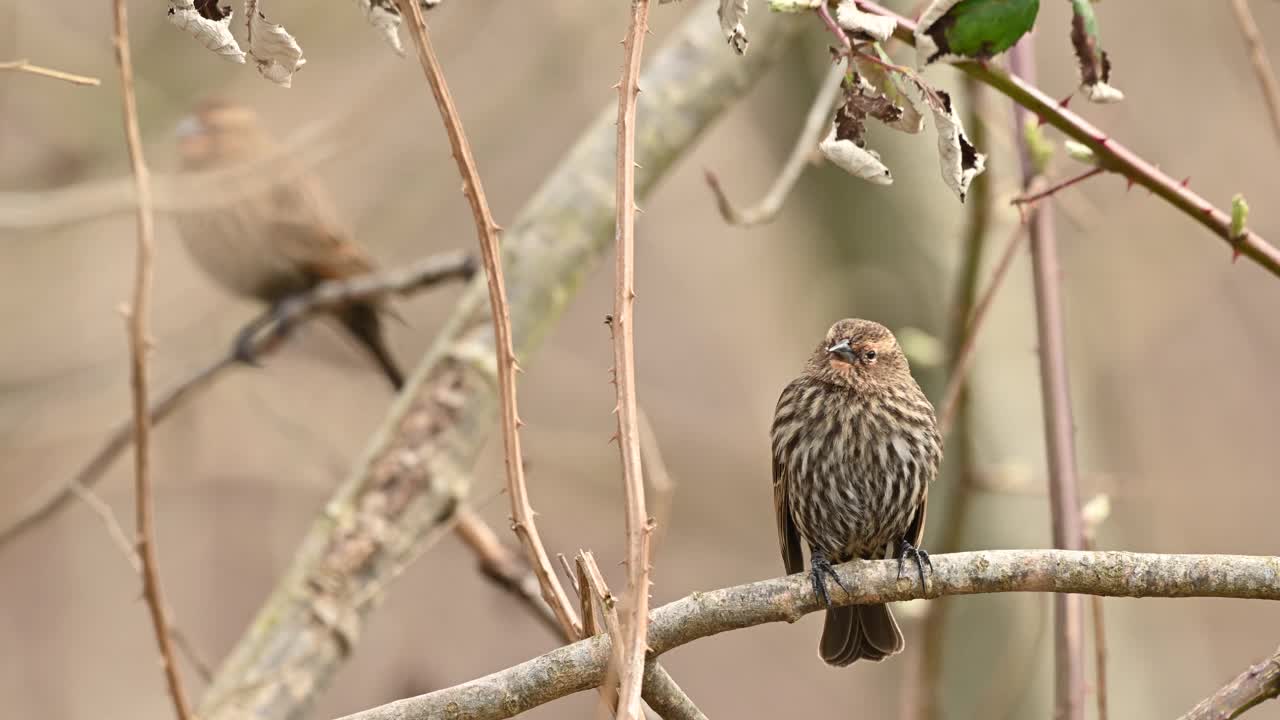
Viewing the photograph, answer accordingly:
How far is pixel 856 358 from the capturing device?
3.72 meters

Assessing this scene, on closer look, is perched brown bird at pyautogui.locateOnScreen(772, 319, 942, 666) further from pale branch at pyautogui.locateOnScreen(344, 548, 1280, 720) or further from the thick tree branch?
the thick tree branch

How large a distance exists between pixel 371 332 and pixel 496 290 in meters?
4.43

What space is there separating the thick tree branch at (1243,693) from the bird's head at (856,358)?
171 centimetres

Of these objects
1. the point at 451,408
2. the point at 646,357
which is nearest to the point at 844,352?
the point at 451,408

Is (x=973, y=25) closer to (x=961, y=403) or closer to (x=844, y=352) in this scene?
(x=844, y=352)

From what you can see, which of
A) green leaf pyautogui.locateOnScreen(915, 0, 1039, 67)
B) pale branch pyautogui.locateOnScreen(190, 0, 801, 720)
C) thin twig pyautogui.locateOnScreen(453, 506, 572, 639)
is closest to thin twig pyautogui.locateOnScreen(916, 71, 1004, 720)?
pale branch pyautogui.locateOnScreen(190, 0, 801, 720)

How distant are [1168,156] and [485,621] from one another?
16.5 feet

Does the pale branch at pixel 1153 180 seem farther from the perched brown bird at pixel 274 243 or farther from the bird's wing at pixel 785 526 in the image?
the perched brown bird at pixel 274 243

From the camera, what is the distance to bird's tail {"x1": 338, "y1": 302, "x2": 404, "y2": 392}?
6.08m

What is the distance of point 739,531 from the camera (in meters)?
7.34

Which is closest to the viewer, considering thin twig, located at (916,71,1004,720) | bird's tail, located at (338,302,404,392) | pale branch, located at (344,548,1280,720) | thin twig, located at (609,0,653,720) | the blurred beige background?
thin twig, located at (609,0,653,720)

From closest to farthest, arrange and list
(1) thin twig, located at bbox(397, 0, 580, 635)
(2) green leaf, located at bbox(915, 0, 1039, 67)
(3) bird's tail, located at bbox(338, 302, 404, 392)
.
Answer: (1) thin twig, located at bbox(397, 0, 580, 635) → (2) green leaf, located at bbox(915, 0, 1039, 67) → (3) bird's tail, located at bbox(338, 302, 404, 392)

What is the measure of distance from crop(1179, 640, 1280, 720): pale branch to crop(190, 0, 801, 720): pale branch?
2.45 m

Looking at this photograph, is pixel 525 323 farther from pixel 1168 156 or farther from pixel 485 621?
pixel 1168 156
